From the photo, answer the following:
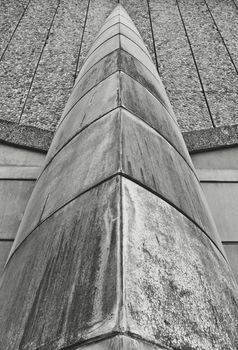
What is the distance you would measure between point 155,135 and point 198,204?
558 millimetres

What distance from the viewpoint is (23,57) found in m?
6.75

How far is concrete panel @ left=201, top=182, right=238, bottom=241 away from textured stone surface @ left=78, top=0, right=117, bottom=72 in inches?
148

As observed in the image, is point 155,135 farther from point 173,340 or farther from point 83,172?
point 173,340

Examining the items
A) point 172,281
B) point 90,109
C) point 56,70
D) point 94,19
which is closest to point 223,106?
point 56,70

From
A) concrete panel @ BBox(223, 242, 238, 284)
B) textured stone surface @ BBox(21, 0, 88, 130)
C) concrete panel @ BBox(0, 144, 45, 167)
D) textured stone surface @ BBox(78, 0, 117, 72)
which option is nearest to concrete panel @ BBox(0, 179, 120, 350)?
concrete panel @ BBox(223, 242, 238, 284)

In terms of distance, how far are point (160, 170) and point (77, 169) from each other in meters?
0.49

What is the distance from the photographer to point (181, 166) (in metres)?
2.49

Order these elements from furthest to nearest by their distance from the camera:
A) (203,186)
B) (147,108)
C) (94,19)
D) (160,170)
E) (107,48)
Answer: (94,19)
(203,186)
(107,48)
(147,108)
(160,170)

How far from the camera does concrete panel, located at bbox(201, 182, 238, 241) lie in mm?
3600

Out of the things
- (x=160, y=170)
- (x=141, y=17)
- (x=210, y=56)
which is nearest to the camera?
(x=160, y=170)

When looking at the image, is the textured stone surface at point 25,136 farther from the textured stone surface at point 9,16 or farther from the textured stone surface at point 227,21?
the textured stone surface at point 227,21

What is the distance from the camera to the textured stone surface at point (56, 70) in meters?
5.31

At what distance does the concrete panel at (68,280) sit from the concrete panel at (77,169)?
→ 0.11 meters

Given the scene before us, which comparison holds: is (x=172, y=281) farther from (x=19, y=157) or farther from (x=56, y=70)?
(x=56, y=70)
